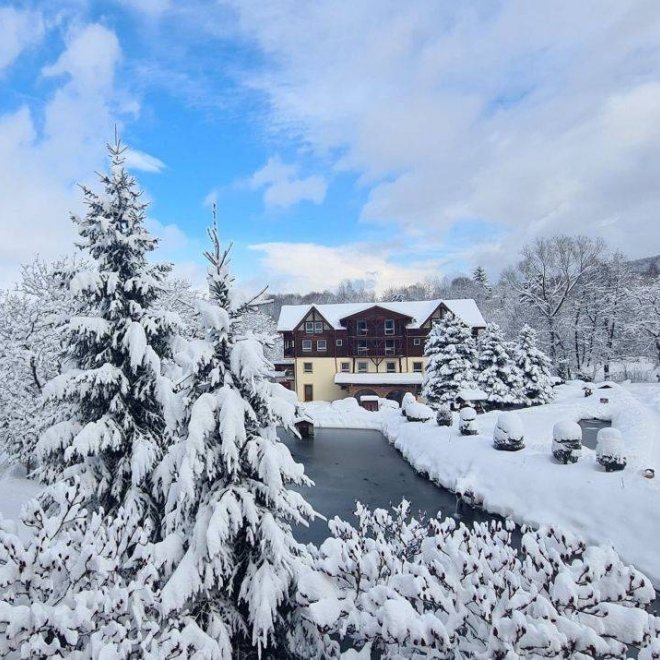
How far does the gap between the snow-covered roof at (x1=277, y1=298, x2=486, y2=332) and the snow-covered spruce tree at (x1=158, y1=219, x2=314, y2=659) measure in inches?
1284

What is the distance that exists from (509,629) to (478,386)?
27.7 m

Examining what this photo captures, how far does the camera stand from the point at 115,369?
987 centimetres

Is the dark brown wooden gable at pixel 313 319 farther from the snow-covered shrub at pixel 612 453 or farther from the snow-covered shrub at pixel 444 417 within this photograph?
the snow-covered shrub at pixel 612 453

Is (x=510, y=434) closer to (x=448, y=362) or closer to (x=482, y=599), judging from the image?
(x=448, y=362)

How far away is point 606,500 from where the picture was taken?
13008mm

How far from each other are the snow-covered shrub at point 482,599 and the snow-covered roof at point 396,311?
1332 inches

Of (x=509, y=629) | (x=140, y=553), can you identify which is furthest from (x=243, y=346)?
(x=509, y=629)

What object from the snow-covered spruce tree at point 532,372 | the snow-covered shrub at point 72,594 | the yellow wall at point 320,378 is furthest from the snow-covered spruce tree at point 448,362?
the snow-covered shrub at point 72,594

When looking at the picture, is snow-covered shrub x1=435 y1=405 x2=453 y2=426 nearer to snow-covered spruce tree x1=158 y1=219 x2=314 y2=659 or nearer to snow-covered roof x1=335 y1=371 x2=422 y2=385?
snow-covered roof x1=335 y1=371 x2=422 y2=385

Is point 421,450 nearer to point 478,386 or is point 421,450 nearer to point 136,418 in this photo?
point 478,386

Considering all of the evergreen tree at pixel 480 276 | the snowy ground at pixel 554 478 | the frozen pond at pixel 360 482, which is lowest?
the frozen pond at pixel 360 482

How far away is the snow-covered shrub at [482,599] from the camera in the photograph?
413 cm

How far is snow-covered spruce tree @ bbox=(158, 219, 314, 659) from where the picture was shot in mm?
6094

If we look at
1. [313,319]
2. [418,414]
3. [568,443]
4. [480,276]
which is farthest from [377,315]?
[480,276]
